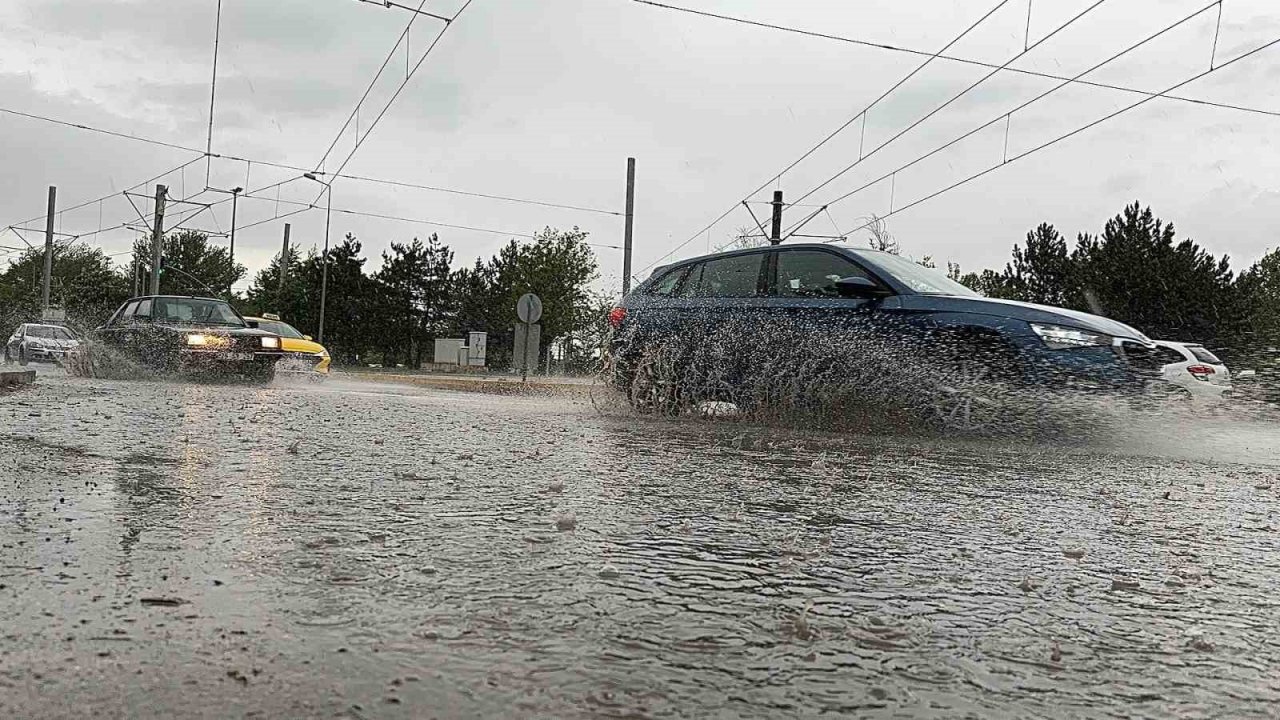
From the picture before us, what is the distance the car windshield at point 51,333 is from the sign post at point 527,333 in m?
11.2

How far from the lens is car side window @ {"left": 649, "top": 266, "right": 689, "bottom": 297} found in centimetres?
1051

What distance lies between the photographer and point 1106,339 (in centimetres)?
774

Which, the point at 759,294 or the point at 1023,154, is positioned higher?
the point at 1023,154

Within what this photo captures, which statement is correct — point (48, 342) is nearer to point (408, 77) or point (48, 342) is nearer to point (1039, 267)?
point (408, 77)

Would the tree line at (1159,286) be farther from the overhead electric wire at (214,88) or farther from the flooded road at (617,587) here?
the flooded road at (617,587)

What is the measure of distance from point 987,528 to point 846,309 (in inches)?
183

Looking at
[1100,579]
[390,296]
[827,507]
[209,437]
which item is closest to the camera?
[1100,579]

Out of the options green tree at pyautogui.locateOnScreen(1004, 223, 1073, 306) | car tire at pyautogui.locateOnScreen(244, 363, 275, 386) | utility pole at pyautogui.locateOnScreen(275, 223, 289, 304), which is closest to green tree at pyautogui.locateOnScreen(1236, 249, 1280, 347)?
green tree at pyautogui.locateOnScreen(1004, 223, 1073, 306)

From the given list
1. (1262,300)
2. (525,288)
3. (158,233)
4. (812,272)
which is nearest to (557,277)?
(525,288)

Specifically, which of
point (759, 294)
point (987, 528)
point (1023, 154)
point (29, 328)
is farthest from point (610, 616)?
point (29, 328)

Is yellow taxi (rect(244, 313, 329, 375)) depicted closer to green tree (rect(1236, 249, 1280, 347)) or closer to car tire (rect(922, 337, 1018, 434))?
car tire (rect(922, 337, 1018, 434))

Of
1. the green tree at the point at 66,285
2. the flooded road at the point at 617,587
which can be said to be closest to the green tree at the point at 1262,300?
the flooded road at the point at 617,587

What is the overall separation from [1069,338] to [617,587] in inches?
222

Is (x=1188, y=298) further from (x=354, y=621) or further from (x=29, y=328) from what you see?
(x=354, y=621)
